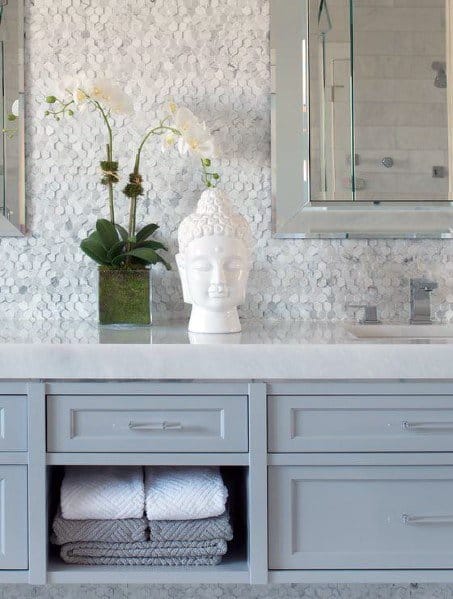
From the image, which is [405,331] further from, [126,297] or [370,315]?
[126,297]

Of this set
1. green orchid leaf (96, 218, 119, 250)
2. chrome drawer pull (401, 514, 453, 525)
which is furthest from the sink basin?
green orchid leaf (96, 218, 119, 250)

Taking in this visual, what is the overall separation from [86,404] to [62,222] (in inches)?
24.6

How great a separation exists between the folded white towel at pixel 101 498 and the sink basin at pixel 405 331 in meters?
0.66

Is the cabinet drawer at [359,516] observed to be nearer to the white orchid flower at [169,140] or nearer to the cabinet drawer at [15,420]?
the cabinet drawer at [15,420]

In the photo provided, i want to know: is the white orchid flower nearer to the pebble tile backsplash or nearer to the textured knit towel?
the pebble tile backsplash

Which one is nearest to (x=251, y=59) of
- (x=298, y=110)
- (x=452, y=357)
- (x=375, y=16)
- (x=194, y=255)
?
(x=298, y=110)

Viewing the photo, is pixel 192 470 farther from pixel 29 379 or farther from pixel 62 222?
pixel 62 222

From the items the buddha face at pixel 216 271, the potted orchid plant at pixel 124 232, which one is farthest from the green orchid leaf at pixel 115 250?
the buddha face at pixel 216 271

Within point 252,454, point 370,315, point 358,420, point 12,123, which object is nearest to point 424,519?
point 358,420

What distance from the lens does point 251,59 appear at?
177 cm

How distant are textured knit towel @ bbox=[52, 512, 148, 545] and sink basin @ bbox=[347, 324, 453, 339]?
70 centimetres

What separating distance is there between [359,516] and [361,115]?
966 millimetres

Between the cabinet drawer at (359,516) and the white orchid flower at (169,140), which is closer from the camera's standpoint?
the cabinet drawer at (359,516)

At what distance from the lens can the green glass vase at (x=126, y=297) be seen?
164cm
